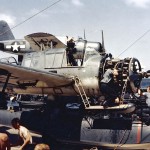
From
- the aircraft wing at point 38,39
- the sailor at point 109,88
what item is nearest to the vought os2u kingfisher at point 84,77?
the sailor at point 109,88

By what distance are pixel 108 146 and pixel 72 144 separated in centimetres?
114

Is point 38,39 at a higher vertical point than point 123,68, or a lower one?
higher

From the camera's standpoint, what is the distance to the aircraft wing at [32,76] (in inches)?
289

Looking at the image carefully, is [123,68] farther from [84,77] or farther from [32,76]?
[32,76]

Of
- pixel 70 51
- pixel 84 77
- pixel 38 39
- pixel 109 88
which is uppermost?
pixel 38 39

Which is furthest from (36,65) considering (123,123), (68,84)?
(123,123)

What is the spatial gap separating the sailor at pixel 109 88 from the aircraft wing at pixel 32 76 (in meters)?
1.22

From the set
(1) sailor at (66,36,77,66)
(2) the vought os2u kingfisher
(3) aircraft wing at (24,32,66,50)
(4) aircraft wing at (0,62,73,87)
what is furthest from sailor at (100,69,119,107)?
(3) aircraft wing at (24,32,66,50)

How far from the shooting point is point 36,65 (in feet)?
32.2

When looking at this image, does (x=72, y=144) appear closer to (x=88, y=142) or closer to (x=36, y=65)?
(x=88, y=142)

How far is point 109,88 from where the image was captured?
8109 mm

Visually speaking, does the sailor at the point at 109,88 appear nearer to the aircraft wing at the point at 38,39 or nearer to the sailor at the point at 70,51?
the sailor at the point at 70,51

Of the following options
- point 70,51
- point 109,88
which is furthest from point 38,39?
point 109,88

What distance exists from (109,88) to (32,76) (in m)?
2.46
